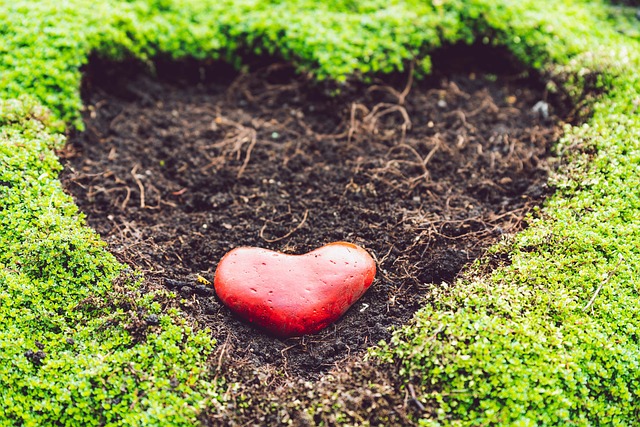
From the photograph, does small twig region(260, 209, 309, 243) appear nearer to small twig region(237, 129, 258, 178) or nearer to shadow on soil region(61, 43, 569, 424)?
shadow on soil region(61, 43, 569, 424)

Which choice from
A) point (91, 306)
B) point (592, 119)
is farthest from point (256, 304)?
point (592, 119)

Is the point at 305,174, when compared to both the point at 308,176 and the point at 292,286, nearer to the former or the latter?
the point at 308,176

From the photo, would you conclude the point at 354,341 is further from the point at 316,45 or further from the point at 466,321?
the point at 316,45

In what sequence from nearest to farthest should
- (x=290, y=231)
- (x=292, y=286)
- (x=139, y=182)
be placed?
(x=292, y=286), (x=290, y=231), (x=139, y=182)

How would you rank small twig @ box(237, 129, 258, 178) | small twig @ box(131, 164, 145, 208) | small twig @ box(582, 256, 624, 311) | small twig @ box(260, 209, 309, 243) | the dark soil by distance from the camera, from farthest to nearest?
small twig @ box(237, 129, 258, 178), small twig @ box(131, 164, 145, 208), small twig @ box(260, 209, 309, 243), the dark soil, small twig @ box(582, 256, 624, 311)

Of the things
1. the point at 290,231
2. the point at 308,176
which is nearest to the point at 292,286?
the point at 290,231

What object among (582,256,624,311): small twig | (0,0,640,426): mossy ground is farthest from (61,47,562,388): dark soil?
(582,256,624,311): small twig

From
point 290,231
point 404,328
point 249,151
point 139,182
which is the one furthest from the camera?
point 249,151
